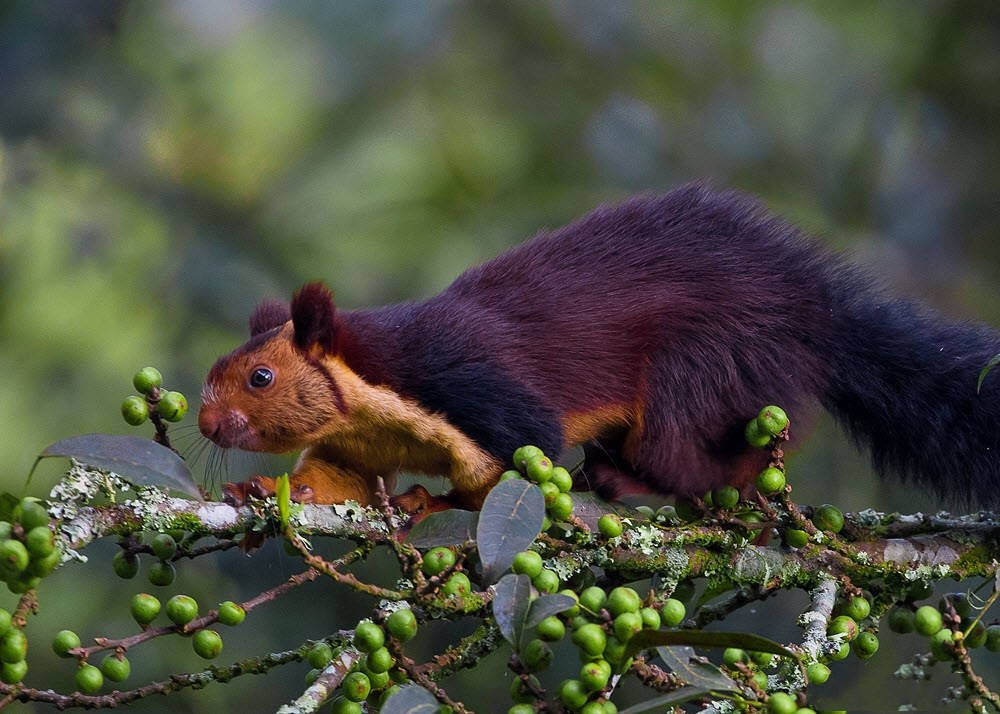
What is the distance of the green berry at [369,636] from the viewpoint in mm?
1335

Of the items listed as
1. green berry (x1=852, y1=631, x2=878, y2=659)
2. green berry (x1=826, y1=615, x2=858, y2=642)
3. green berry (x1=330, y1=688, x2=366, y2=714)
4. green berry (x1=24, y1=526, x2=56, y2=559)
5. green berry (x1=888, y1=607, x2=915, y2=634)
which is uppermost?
green berry (x1=24, y1=526, x2=56, y2=559)

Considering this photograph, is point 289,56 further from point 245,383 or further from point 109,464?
point 109,464

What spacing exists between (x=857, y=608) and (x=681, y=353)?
586 mm

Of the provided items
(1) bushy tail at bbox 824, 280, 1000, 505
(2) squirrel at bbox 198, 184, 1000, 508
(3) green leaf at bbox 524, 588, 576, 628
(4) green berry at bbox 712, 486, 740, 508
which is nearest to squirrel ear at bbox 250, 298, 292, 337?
(2) squirrel at bbox 198, 184, 1000, 508

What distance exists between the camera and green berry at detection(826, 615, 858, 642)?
1.55m

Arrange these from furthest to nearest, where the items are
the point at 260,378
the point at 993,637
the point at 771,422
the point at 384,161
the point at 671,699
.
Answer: the point at 384,161 < the point at 260,378 < the point at 993,637 < the point at 771,422 < the point at 671,699

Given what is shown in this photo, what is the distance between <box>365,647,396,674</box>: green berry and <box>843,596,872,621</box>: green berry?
2.29 ft

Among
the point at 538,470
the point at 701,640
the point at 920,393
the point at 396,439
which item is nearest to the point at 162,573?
the point at 538,470

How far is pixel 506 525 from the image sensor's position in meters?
1.40

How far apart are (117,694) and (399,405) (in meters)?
0.82

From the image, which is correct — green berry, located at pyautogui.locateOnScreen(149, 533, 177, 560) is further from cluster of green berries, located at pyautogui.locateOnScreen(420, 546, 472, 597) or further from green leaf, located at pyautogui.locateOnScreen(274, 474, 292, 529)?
cluster of green berries, located at pyautogui.locateOnScreen(420, 546, 472, 597)

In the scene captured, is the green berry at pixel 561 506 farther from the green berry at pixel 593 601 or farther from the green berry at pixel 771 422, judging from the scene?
the green berry at pixel 771 422

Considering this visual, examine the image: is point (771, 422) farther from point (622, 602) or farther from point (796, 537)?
point (622, 602)

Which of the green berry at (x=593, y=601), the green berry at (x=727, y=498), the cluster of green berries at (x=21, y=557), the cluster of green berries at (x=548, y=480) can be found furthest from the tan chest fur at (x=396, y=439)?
the cluster of green berries at (x=21, y=557)
